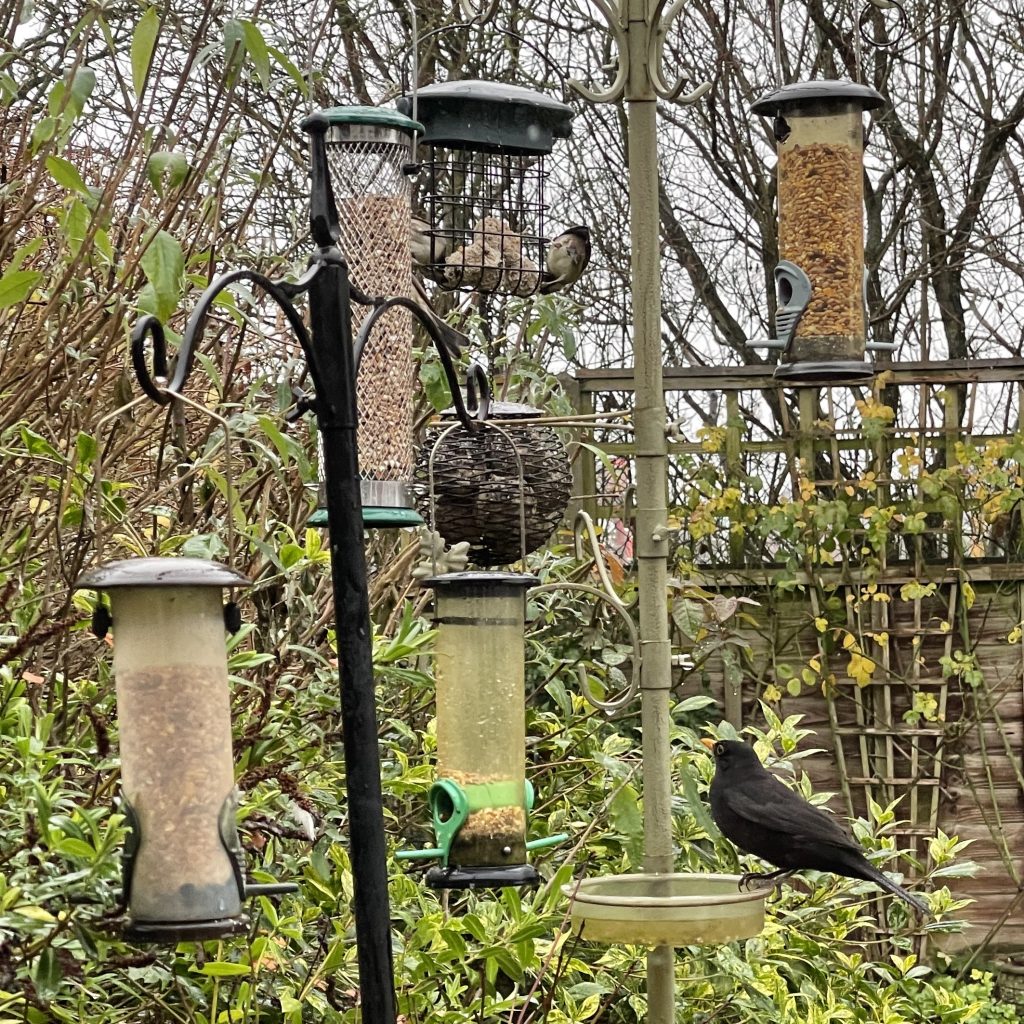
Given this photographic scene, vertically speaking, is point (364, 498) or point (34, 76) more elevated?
point (34, 76)

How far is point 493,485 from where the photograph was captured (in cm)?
334

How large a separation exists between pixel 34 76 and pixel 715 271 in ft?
20.1

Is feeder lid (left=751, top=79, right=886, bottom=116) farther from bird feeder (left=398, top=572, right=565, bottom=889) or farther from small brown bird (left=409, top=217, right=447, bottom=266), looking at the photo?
bird feeder (left=398, top=572, right=565, bottom=889)

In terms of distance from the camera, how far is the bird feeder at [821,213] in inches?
161

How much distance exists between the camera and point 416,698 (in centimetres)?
431

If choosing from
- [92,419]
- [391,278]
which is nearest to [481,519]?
[391,278]

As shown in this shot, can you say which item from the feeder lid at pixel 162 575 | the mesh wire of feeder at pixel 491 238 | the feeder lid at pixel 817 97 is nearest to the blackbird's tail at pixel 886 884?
the mesh wire of feeder at pixel 491 238

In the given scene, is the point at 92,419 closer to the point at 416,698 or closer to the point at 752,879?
the point at 416,698

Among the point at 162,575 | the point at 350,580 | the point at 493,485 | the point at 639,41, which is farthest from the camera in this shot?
the point at 493,485

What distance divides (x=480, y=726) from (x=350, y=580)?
0.85 meters

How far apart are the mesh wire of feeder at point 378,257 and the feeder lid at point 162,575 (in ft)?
2.79

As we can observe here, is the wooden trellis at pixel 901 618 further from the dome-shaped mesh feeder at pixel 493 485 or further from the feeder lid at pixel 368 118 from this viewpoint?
the feeder lid at pixel 368 118

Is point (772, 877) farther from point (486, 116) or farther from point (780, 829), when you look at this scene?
point (486, 116)

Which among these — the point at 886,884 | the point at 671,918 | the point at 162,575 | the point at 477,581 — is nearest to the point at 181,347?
the point at 162,575
